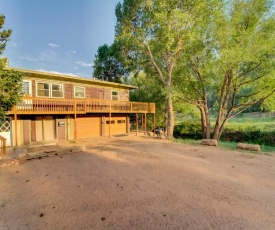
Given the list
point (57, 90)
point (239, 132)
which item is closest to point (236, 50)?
point (239, 132)

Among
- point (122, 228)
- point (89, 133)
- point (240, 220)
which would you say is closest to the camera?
point (122, 228)

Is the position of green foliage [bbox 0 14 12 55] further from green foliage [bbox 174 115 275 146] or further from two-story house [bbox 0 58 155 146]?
green foliage [bbox 174 115 275 146]

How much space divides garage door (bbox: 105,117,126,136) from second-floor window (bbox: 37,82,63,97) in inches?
207

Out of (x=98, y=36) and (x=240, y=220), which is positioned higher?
(x=98, y=36)

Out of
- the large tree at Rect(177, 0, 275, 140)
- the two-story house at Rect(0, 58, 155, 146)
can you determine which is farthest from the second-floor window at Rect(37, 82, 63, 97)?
the large tree at Rect(177, 0, 275, 140)

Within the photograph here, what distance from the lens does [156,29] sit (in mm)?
16438

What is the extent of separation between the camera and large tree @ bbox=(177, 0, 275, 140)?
46.6 ft

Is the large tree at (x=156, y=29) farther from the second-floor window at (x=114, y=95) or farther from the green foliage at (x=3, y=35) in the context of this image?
the green foliage at (x=3, y=35)

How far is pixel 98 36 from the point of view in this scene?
2833cm

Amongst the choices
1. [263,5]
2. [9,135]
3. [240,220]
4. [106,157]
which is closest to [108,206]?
[240,220]

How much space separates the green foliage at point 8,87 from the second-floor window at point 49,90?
661 centimetres

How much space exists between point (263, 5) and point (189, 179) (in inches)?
690

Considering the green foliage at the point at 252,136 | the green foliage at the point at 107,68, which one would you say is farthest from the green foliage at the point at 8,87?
the green foliage at the point at 107,68

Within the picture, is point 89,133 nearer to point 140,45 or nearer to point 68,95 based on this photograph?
point 68,95
